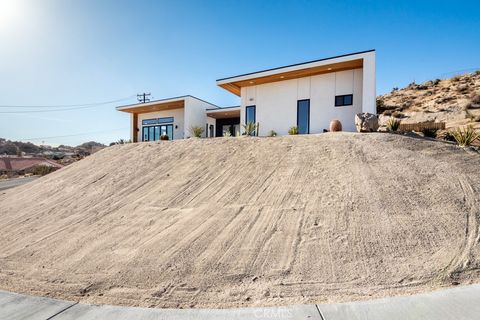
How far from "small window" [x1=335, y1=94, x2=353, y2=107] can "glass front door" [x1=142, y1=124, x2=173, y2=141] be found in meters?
15.2

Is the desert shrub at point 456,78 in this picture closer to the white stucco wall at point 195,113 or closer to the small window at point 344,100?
the small window at point 344,100

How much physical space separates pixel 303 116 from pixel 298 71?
9.01ft

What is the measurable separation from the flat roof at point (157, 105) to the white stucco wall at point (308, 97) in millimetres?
6351

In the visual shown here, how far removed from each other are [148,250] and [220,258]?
151cm

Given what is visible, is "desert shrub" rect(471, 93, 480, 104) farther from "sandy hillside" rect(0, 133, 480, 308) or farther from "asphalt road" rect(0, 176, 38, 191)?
"asphalt road" rect(0, 176, 38, 191)

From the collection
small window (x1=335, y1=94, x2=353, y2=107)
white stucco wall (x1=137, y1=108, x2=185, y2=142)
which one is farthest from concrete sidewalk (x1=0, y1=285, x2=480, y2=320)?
white stucco wall (x1=137, y1=108, x2=185, y2=142)

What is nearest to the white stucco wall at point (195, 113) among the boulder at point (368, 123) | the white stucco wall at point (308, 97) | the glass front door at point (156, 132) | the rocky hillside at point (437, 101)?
the glass front door at point (156, 132)

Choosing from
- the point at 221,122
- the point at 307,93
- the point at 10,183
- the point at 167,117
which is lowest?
the point at 10,183

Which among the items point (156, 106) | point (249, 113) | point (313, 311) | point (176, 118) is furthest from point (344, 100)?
point (156, 106)

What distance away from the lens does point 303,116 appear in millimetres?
16766

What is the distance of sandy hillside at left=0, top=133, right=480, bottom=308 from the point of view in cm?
396

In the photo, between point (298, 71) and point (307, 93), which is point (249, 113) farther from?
point (298, 71)

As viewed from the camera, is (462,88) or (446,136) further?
(462,88)

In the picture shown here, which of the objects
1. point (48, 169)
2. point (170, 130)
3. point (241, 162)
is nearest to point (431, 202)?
point (241, 162)
